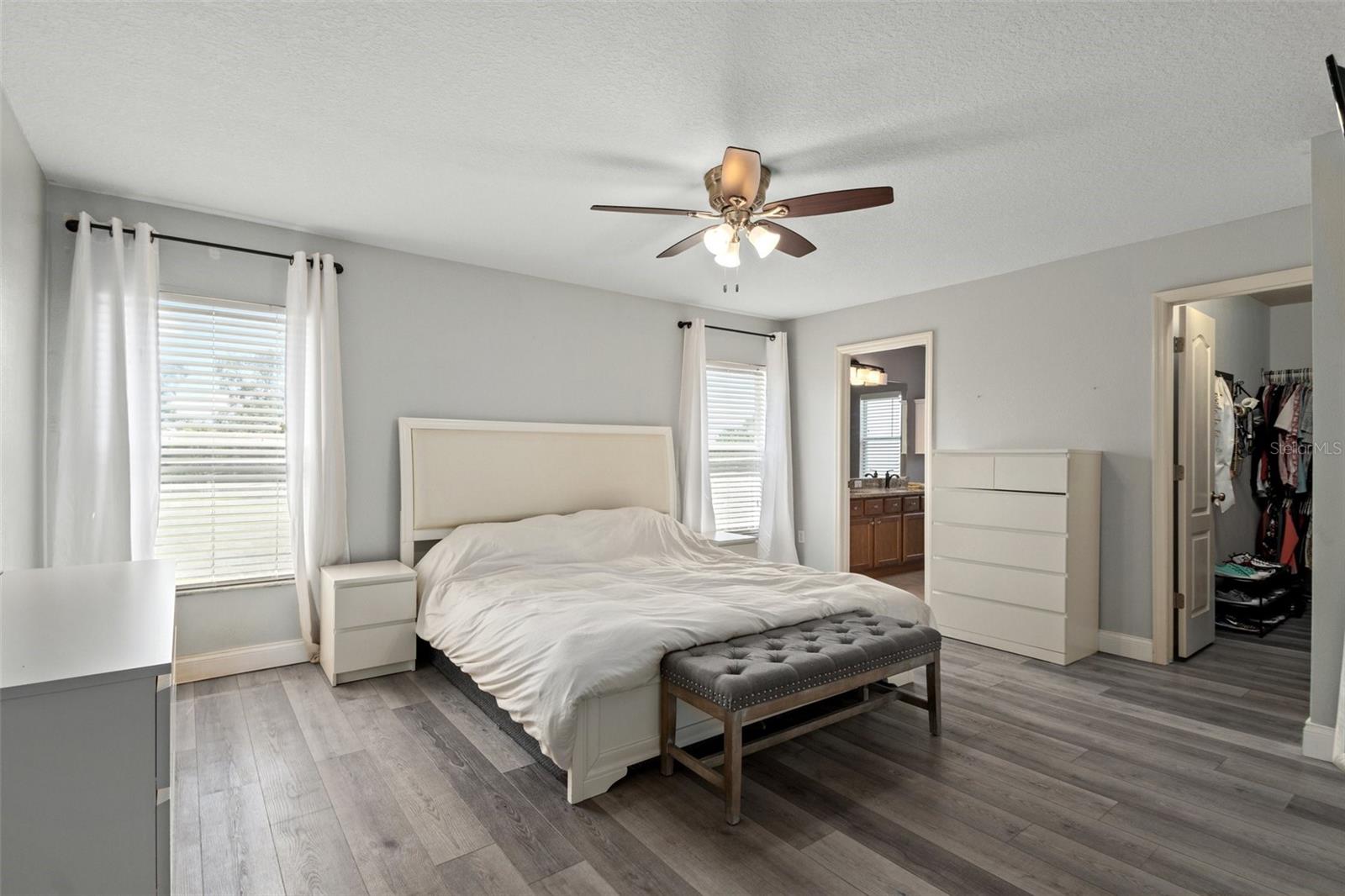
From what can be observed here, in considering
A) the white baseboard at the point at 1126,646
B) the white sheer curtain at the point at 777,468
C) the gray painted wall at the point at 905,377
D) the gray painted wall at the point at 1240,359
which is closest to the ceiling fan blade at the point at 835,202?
the white baseboard at the point at 1126,646

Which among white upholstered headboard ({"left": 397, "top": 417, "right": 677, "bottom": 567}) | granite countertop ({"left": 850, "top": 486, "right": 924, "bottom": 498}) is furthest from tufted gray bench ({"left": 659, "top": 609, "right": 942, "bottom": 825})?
granite countertop ({"left": 850, "top": 486, "right": 924, "bottom": 498})

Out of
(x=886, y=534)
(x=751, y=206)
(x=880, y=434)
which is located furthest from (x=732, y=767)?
(x=880, y=434)

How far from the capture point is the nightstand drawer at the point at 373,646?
11.1 ft

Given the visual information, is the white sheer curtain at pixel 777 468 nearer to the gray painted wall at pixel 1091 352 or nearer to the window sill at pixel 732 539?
the window sill at pixel 732 539

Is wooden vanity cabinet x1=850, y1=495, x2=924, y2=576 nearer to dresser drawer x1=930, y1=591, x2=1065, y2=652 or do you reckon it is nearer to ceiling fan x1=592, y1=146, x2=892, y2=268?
dresser drawer x1=930, y1=591, x2=1065, y2=652

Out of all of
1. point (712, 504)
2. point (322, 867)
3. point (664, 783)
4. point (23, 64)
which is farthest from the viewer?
point (712, 504)

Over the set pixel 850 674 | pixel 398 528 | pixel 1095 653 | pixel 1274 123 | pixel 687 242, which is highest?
pixel 1274 123

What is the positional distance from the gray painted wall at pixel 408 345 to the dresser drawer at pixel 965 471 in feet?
6.93

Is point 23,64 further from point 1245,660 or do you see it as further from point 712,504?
point 1245,660

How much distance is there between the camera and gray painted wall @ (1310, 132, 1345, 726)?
2607 millimetres

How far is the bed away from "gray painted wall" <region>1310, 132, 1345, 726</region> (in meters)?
1.53

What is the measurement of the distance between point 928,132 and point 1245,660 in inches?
147

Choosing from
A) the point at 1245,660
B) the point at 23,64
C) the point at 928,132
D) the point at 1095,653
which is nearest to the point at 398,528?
the point at 23,64

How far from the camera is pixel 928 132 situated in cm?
256
